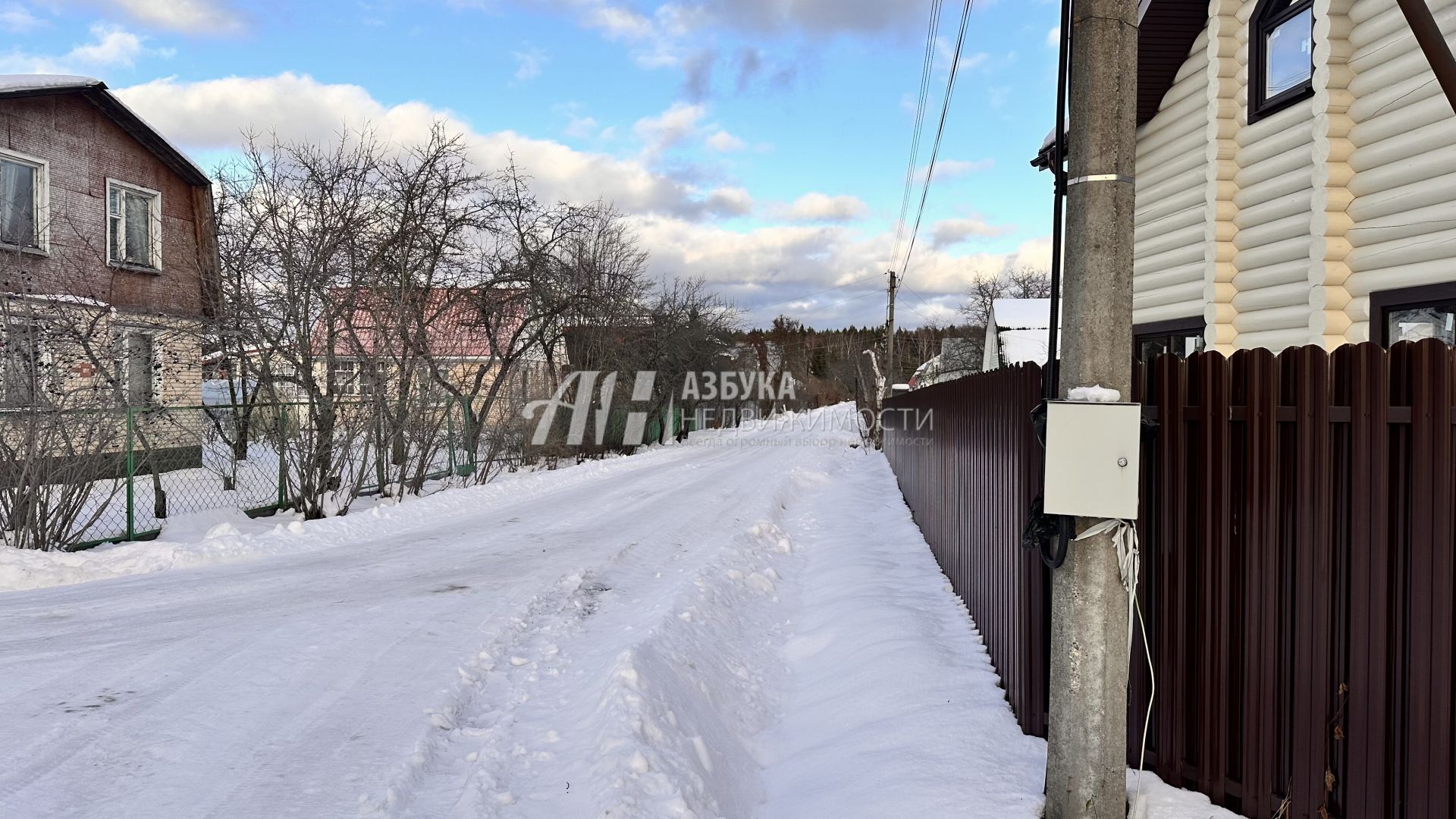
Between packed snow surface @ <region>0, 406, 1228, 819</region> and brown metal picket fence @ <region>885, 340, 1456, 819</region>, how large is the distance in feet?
1.29

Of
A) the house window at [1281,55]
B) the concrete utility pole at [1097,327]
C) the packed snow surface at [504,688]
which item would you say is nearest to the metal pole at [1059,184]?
the concrete utility pole at [1097,327]

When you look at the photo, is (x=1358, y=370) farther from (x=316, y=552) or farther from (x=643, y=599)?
(x=316, y=552)

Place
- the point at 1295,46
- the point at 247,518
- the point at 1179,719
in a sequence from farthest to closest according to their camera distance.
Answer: the point at 247,518 < the point at 1295,46 < the point at 1179,719

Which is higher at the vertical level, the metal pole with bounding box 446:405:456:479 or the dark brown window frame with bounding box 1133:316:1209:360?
the dark brown window frame with bounding box 1133:316:1209:360

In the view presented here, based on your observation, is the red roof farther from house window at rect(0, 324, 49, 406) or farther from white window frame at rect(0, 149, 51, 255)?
white window frame at rect(0, 149, 51, 255)

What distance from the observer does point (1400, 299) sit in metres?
5.36

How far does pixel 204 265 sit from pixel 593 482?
8.01 meters

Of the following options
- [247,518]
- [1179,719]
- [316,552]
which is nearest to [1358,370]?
[1179,719]

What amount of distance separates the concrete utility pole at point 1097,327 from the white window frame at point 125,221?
18.6 m

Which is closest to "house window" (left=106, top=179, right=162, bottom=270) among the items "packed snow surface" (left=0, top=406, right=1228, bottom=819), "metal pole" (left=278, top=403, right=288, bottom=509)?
"metal pole" (left=278, top=403, right=288, bottom=509)

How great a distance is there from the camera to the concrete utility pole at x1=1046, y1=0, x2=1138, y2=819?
2.87 meters

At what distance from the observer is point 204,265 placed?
49.5 feet

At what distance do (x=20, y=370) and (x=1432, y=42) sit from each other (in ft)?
37.8

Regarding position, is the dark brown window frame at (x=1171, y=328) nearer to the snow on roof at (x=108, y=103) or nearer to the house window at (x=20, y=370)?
the house window at (x=20, y=370)
